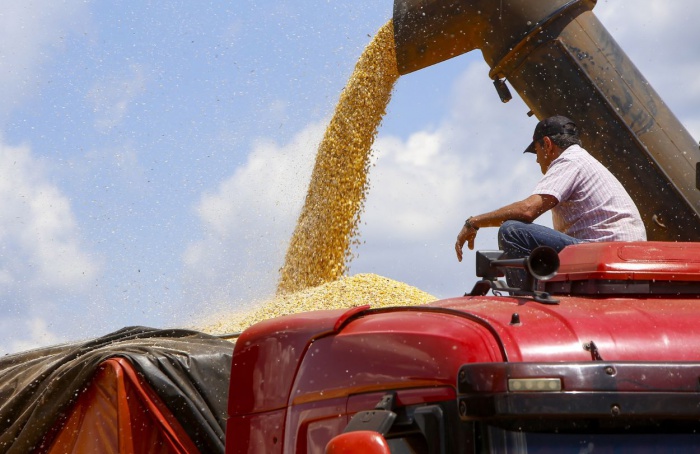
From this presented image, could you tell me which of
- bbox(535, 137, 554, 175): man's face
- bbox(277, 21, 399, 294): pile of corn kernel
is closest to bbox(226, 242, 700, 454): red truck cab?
bbox(535, 137, 554, 175): man's face

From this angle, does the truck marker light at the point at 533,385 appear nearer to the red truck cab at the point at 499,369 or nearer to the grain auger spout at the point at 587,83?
the red truck cab at the point at 499,369

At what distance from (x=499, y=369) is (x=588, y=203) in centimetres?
212

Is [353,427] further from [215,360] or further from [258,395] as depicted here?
[215,360]

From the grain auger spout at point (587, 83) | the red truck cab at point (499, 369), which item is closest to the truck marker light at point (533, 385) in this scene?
the red truck cab at point (499, 369)

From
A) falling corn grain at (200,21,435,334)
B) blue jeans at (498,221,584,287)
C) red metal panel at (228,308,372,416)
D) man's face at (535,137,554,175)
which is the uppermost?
falling corn grain at (200,21,435,334)

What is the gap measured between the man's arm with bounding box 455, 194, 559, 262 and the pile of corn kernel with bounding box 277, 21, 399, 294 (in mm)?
4554

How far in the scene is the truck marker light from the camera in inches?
78.4

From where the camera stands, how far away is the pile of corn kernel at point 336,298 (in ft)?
24.5

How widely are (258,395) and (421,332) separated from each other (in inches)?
A: 30.2

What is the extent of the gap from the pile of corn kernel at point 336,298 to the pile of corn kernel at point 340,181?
300mm

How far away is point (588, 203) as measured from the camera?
13.1 ft

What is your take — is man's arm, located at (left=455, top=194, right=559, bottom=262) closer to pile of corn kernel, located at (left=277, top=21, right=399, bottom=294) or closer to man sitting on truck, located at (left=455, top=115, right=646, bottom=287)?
man sitting on truck, located at (left=455, top=115, right=646, bottom=287)

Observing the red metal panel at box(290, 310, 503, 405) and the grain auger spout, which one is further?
the grain auger spout

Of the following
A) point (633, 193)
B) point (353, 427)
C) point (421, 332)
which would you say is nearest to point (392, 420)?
point (353, 427)
